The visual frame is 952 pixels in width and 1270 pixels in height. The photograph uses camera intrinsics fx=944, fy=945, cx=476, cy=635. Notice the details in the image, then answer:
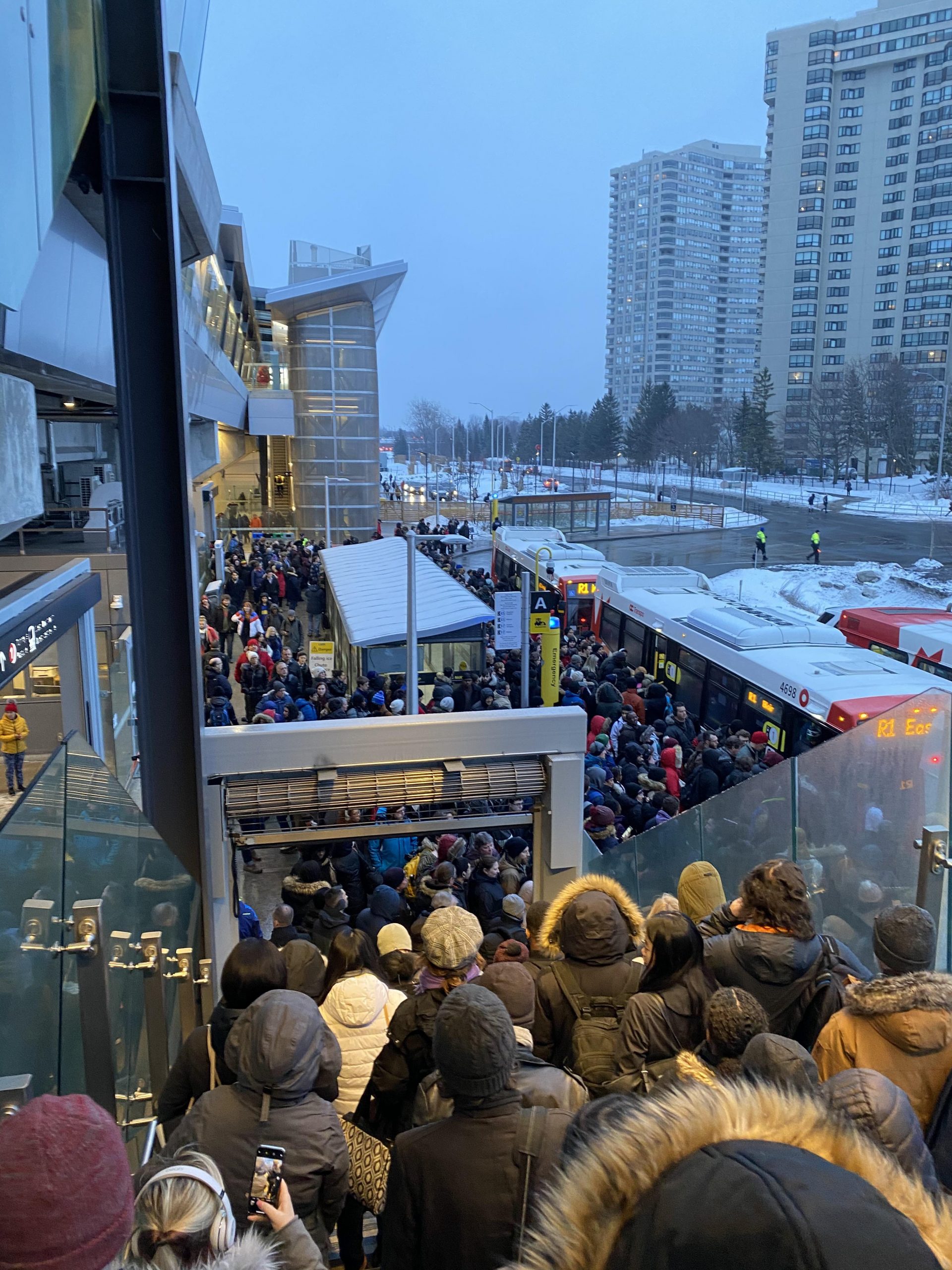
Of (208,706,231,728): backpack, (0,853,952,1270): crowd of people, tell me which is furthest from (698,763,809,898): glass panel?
(208,706,231,728): backpack

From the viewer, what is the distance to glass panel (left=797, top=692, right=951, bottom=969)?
14.4ft

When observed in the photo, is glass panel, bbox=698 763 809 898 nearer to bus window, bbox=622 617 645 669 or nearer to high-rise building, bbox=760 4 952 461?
bus window, bbox=622 617 645 669

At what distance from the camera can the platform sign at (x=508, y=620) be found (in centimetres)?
1522

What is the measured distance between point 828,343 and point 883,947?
103 meters

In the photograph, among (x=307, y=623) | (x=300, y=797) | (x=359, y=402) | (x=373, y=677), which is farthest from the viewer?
(x=359, y=402)

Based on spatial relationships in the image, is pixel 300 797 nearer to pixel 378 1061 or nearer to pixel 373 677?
pixel 378 1061

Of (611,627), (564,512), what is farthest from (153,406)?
(564,512)

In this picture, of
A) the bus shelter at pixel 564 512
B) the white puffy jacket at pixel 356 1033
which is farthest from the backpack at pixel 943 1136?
the bus shelter at pixel 564 512

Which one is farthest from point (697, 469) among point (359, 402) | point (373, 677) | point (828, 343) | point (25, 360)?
point (25, 360)

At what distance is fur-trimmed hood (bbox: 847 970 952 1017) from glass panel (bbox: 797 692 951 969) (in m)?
1.75

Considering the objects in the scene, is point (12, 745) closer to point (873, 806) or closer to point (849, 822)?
point (849, 822)

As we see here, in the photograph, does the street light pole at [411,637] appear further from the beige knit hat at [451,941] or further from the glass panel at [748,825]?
the beige knit hat at [451,941]

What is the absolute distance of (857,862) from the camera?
16.0 feet

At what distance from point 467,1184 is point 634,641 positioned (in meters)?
17.3
